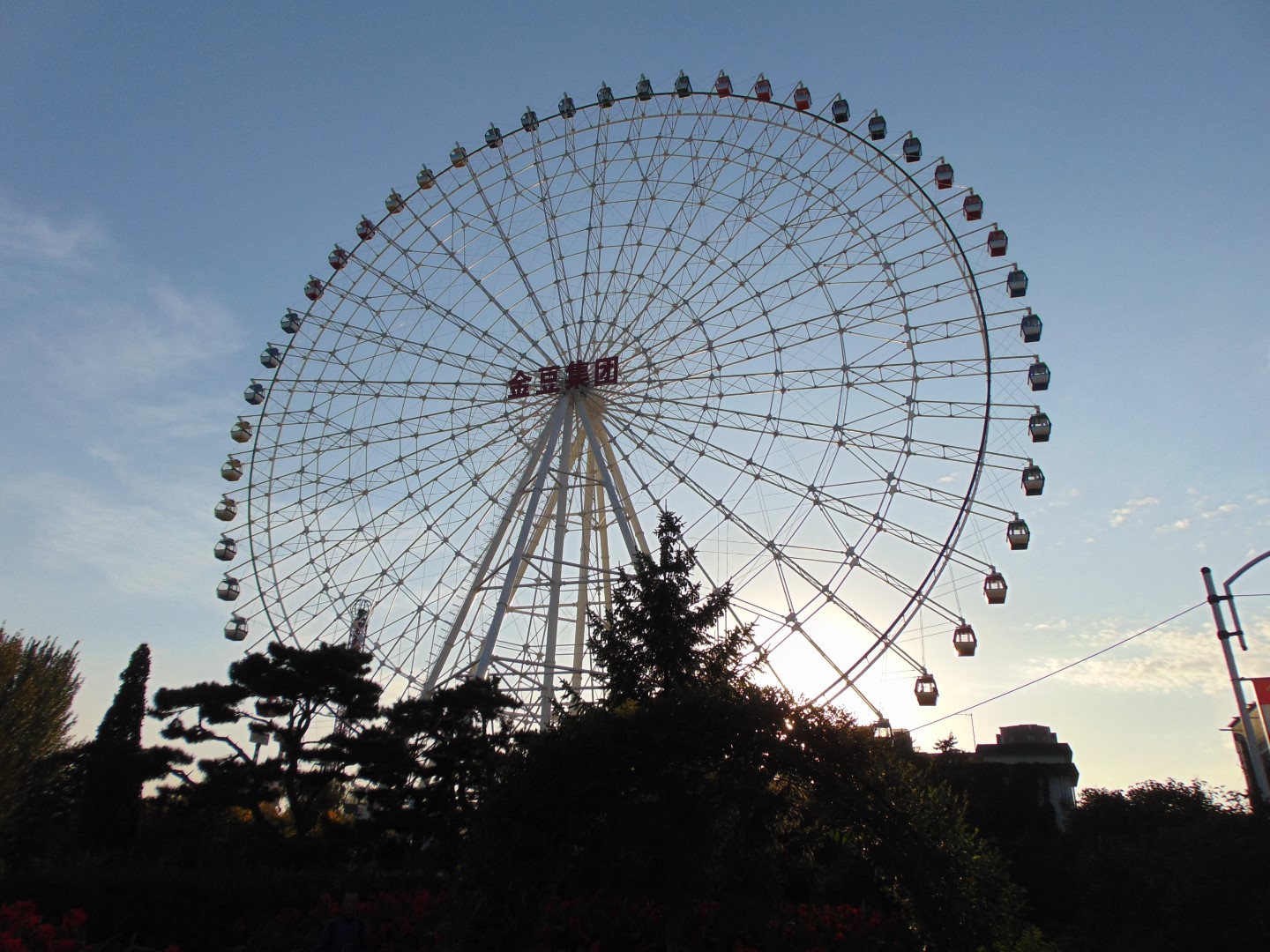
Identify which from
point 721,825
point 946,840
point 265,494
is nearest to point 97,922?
point 721,825

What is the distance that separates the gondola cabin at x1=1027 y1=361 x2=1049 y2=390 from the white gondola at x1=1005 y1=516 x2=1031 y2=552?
347 cm

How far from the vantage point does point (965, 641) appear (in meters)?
22.0

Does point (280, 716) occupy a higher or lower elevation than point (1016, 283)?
lower

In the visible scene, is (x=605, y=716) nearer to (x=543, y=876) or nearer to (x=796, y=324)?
(x=543, y=876)

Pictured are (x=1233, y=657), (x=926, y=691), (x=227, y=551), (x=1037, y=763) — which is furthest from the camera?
(x=1037, y=763)

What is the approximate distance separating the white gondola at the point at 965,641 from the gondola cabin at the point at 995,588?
3.46 ft

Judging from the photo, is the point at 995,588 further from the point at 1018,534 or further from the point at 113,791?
the point at 113,791

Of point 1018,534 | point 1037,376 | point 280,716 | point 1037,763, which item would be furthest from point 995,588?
point 1037,763

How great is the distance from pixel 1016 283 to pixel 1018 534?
22.1 ft

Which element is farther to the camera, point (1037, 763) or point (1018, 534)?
point (1037, 763)

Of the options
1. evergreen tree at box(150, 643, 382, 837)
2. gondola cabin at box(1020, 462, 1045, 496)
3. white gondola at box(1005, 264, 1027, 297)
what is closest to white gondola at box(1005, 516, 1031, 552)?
gondola cabin at box(1020, 462, 1045, 496)

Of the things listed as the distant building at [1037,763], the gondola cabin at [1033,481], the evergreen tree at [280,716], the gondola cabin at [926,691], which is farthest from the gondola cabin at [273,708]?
the distant building at [1037,763]

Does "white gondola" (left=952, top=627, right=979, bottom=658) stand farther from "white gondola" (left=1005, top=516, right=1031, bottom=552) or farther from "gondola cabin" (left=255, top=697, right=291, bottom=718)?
"gondola cabin" (left=255, top=697, right=291, bottom=718)

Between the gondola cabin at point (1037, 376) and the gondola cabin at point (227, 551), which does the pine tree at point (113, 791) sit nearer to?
the gondola cabin at point (227, 551)
